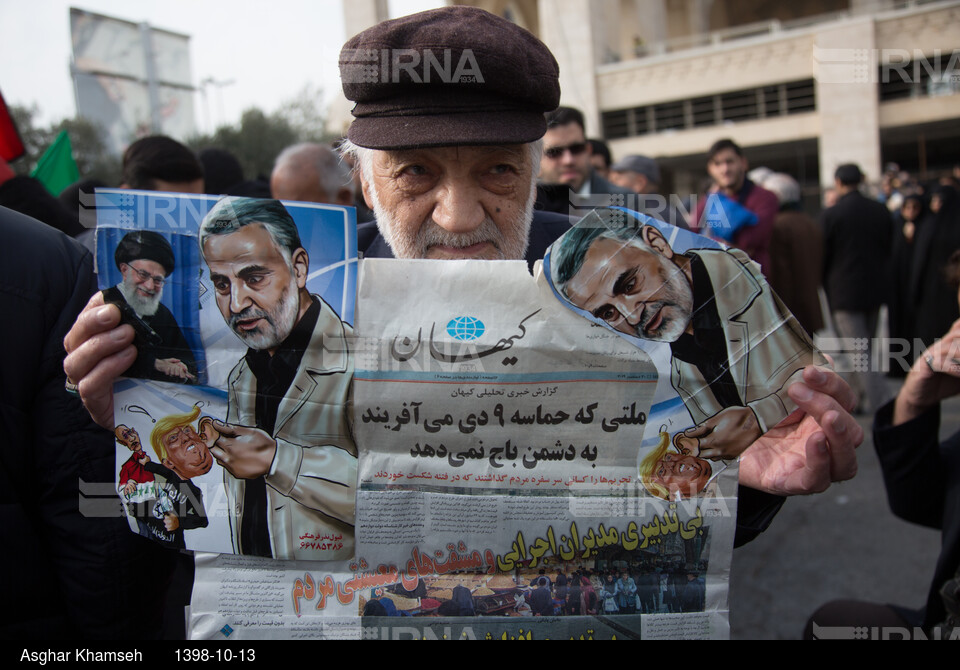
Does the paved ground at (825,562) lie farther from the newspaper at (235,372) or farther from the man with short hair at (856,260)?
the newspaper at (235,372)

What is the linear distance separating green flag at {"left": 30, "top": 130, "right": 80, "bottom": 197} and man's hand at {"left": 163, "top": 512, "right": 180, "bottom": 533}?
4.24 m

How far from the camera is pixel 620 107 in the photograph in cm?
3131

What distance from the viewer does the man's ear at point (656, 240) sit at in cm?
111

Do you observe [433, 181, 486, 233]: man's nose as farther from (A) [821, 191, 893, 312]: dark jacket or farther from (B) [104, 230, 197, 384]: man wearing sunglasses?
(A) [821, 191, 893, 312]: dark jacket

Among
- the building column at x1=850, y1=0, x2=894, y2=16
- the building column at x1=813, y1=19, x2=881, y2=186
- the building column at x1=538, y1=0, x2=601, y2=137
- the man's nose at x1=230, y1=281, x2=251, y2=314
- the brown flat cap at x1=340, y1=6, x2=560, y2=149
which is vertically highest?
the building column at x1=850, y1=0, x2=894, y2=16

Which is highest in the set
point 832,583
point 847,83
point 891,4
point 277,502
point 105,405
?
point 891,4

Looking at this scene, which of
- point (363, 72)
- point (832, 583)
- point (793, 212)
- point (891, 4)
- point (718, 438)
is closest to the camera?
point (718, 438)

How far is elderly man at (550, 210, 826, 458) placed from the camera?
1.09m

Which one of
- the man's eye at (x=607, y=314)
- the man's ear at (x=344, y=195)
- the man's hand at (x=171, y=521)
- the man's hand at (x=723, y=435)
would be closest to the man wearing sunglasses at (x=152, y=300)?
the man's hand at (x=171, y=521)

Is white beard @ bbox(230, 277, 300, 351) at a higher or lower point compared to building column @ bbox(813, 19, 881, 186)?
lower

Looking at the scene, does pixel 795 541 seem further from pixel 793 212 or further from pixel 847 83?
pixel 847 83

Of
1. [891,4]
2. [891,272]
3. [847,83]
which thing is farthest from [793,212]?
[891,4]

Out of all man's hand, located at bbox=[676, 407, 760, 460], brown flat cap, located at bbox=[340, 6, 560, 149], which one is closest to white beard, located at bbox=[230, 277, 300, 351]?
brown flat cap, located at bbox=[340, 6, 560, 149]

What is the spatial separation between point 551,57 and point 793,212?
5.16 m
